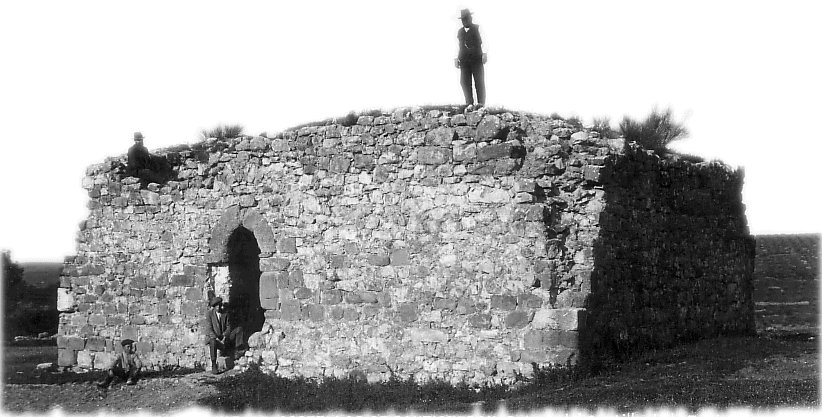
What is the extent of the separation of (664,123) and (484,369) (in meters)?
5.24

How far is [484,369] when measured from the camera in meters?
12.3

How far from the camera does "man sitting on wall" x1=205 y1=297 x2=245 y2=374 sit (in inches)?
579

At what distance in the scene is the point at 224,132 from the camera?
16.1 meters

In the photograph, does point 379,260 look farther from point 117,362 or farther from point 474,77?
point 117,362

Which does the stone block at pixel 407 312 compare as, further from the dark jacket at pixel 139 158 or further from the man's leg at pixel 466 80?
the dark jacket at pixel 139 158

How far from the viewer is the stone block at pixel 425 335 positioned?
12680 mm

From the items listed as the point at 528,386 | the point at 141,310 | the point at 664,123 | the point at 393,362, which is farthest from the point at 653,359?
the point at 141,310

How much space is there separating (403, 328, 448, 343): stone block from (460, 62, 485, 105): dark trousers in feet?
11.0

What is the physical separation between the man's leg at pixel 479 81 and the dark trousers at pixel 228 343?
184 inches

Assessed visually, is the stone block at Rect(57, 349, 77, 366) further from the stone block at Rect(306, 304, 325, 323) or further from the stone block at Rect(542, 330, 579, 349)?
the stone block at Rect(542, 330, 579, 349)

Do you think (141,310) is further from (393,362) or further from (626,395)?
(626,395)

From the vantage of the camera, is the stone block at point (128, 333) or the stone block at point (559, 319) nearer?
the stone block at point (559, 319)

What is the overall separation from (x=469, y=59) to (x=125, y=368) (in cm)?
658

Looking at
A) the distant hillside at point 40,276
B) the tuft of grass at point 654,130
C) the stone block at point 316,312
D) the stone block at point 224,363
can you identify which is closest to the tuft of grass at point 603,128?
the tuft of grass at point 654,130
